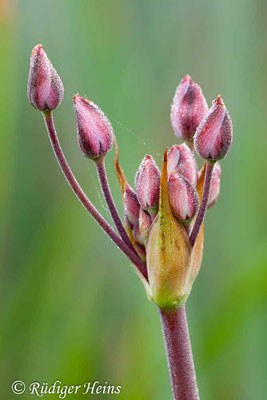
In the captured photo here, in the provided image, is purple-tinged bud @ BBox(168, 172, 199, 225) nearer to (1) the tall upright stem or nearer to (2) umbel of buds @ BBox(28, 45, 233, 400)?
(2) umbel of buds @ BBox(28, 45, 233, 400)

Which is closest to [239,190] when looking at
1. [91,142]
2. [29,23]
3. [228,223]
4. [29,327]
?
[228,223]

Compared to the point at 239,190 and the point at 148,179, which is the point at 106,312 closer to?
the point at 239,190

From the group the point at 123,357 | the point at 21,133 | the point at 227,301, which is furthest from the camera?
the point at 21,133

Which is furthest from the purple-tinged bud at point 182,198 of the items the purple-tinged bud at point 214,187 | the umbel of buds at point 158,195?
the purple-tinged bud at point 214,187

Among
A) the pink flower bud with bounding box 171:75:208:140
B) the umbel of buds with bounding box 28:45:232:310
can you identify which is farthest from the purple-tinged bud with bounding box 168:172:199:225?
the pink flower bud with bounding box 171:75:208:140

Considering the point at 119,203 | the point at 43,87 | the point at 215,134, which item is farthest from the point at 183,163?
the point at 119,203
